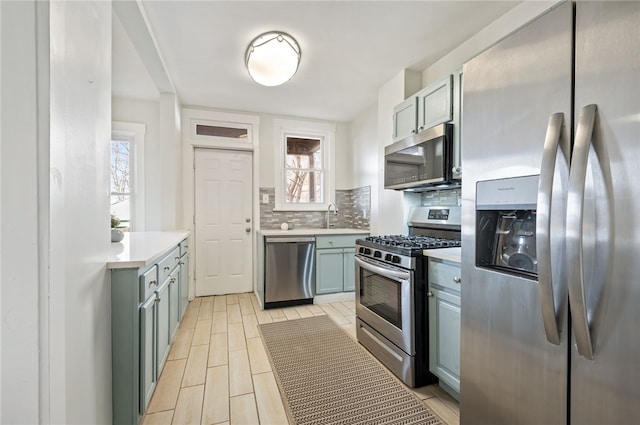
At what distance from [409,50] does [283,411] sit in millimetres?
2920

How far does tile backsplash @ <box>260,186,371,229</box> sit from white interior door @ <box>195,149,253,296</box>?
26 cm

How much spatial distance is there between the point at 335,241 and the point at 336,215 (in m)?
0.84

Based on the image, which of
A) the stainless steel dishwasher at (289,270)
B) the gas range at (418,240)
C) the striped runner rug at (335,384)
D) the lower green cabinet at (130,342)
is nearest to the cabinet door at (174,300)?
the lower green cabinet at (130,342)

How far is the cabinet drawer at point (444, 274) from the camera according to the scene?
1.62 m

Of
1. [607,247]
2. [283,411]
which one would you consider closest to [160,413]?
[283,411]

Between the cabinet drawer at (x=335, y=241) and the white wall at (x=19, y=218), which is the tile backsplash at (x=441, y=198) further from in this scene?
the white wall at (x=19, y=218)

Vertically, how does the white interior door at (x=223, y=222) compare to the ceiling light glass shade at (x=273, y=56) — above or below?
below

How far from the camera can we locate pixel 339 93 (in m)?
3.40

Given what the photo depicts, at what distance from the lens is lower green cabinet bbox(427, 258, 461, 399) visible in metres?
1.63

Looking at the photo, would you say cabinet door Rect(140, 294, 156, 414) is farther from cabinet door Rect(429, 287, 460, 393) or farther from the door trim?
the door trim

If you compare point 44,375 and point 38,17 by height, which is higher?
point 38,17

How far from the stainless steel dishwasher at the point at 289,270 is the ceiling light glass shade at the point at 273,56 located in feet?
5.81

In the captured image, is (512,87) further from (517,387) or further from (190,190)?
(190,190)

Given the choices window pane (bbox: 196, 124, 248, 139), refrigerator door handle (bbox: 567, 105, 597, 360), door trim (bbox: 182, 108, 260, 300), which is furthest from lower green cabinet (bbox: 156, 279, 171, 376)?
window pane (bbox: 196, 124, 248, 139)
